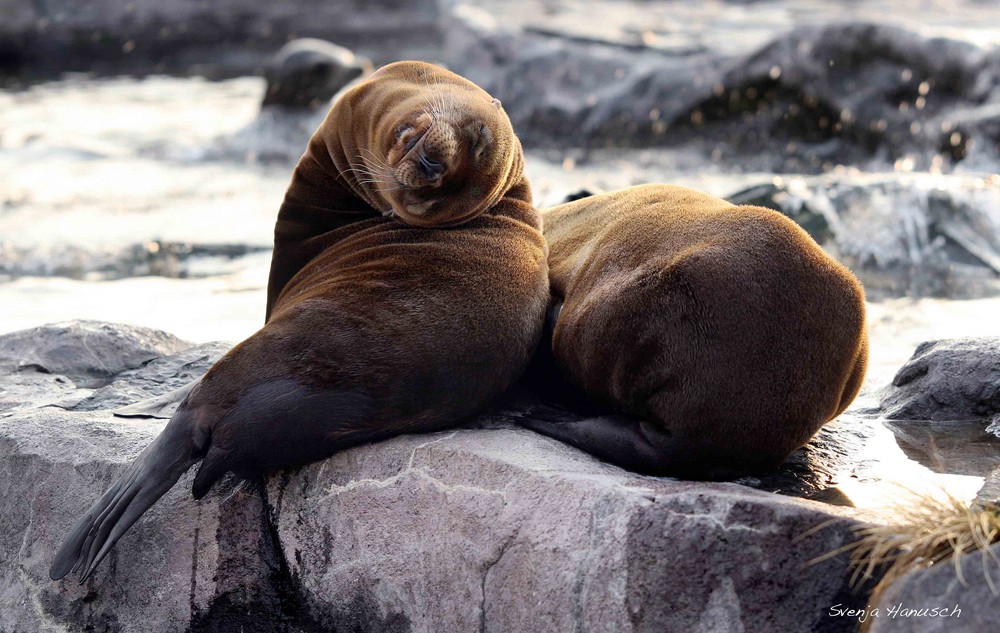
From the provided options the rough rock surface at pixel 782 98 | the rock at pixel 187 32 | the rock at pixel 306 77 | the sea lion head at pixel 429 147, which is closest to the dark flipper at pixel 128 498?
the sea lion head at pixel 429 147

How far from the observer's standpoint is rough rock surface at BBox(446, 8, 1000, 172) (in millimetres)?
12367

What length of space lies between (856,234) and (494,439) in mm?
5911

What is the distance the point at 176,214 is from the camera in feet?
35.9

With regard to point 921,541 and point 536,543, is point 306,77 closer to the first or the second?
point 536,543

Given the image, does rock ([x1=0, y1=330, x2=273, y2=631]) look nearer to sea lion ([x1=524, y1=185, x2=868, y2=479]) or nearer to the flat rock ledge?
the flat rock ledge

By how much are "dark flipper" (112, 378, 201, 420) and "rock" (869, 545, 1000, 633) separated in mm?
2434

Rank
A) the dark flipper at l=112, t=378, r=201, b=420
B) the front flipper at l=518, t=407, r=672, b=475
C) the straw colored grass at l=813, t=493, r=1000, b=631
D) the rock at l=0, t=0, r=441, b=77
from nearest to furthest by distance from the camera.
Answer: the straw colored grass at l=813, t=493, r=1000, b=631, the front flipper at l=518, t=407, r=672, b=475, the dark flipper at l=112, t=378, r=201, b=420, the rock at l=0, t=0, r=441, b=77

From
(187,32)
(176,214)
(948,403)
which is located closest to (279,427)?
(948,403)

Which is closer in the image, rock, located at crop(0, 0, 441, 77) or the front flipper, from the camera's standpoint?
the front flipper

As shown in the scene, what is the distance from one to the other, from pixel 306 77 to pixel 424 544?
1262 centimetres

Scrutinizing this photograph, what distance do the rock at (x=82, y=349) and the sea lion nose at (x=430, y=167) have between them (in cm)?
179

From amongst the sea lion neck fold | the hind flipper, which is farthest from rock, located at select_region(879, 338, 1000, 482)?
the hind flipper
